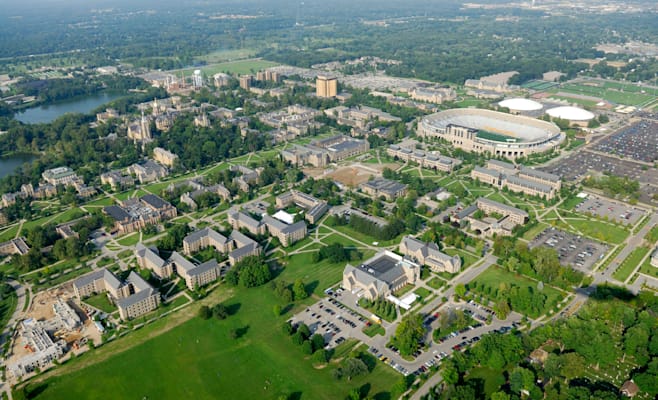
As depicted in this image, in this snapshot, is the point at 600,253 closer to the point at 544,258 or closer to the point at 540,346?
the point at 544,258

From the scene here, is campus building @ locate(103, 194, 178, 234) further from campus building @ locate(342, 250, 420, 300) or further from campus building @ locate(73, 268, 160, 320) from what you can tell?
campus building @ locate(342, 250, 420, 300)

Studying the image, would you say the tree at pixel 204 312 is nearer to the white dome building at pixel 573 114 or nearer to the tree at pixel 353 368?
the tree at pixel 353 368

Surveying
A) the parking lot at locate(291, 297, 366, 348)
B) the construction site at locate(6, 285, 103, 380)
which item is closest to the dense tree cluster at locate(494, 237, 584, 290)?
the parking lot at locate(291, 297, 366, 348)

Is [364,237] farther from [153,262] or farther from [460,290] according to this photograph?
[153,262]

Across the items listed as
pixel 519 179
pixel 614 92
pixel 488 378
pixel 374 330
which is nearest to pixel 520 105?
pixel 614 92

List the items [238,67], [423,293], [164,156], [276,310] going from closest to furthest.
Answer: [276,310] < [423,293] < [164,156] < [238,67]

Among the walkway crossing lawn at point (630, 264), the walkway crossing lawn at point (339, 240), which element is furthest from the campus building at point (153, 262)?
the walkway crossing lawn at point (630, 264)
